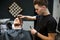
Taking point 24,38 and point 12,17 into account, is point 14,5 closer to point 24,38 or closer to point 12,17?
point 12,17

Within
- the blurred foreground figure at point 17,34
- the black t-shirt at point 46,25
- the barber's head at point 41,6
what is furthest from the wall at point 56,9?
the barber's head at point 41,6

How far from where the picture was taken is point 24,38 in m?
4.63

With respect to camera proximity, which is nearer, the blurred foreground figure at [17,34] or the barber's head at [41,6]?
the barber's head at [41,6]

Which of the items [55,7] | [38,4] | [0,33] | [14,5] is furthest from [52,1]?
[38,4]

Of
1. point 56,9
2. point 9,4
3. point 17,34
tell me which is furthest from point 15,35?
point 56,9

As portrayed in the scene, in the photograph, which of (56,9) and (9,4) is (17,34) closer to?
(9,4)

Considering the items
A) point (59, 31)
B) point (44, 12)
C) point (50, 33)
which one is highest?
point (44, 12)

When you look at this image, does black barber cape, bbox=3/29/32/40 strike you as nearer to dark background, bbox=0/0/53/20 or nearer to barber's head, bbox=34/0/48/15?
dark background, bbox=0/0/53/20

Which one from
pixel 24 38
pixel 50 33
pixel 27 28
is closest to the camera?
pixel 50 33

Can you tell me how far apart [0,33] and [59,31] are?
7.65 ft

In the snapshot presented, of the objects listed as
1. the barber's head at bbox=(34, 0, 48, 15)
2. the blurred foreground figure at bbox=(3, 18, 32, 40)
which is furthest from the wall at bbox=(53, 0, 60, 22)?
the barber's head at bbox=(34, 0, 48, 15)

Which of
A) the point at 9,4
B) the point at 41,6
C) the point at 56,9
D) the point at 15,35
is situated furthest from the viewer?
the point at 56,9

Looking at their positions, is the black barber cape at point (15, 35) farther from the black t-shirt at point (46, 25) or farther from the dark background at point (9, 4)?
the black t-shirt at point (46, 25)

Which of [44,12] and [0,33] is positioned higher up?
[44,12]
